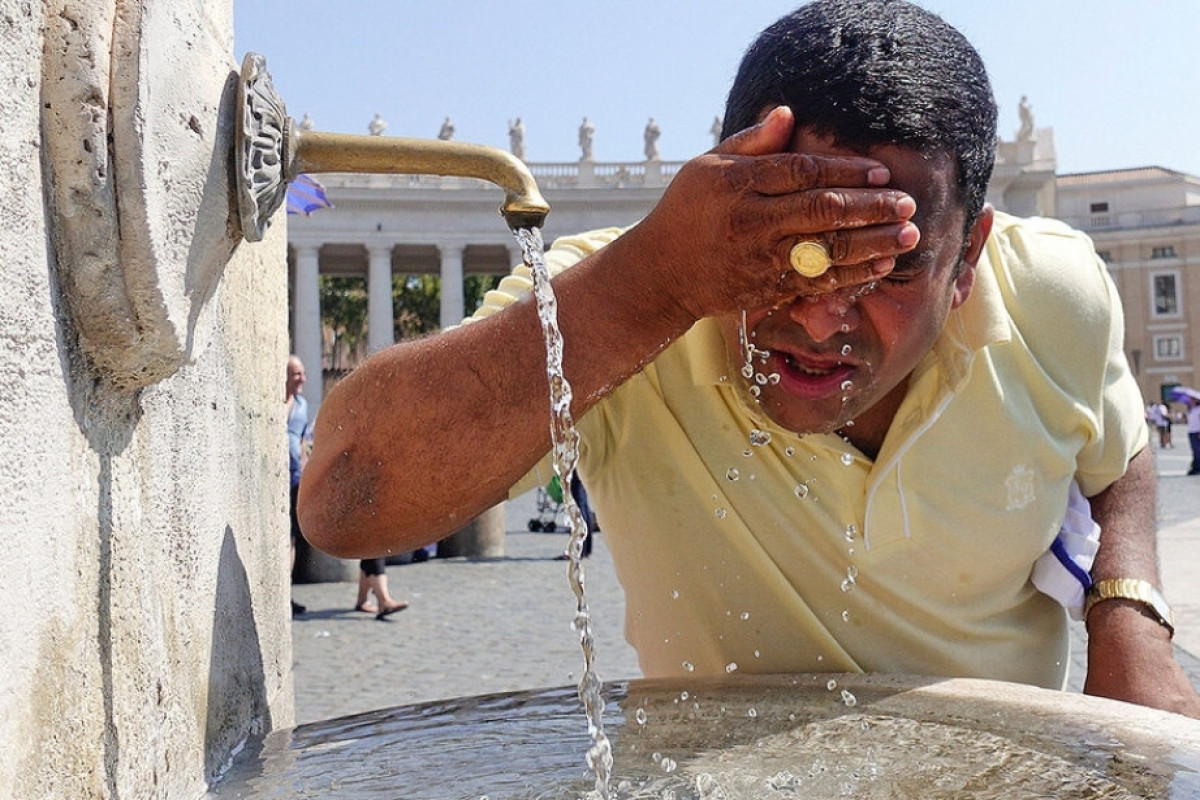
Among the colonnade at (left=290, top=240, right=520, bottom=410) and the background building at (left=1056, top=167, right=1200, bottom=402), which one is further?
the background building at (left=1056, top=167, right=1200, bottom=402)

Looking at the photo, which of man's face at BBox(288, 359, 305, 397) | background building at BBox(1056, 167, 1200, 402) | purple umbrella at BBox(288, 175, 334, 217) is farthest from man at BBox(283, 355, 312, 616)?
background building at BBox(1056, 167, 1200, 402)

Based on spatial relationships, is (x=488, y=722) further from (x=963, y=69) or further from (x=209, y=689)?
(x=963, y=69)

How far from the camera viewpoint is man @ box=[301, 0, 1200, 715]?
1.53 metres

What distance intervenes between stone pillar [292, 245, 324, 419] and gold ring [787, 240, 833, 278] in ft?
140

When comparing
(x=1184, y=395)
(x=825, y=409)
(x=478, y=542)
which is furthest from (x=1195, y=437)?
(x=825, y=409)

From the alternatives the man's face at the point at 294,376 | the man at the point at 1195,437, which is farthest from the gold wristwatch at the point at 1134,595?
the man at the point at 1195,437

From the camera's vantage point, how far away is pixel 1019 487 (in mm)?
1914

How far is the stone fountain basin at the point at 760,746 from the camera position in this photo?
1.41 metres

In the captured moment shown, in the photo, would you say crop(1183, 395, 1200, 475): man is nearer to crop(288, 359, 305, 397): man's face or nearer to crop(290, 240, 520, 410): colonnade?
crop(288, 359, 305, 397): man's face

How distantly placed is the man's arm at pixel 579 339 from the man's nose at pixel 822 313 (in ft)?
0.36

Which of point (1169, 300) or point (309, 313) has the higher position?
point (1169, 300)

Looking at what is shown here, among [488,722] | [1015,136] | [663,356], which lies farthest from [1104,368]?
[1015,136]

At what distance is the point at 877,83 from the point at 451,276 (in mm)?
43378

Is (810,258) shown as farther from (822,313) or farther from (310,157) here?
(310,157)
